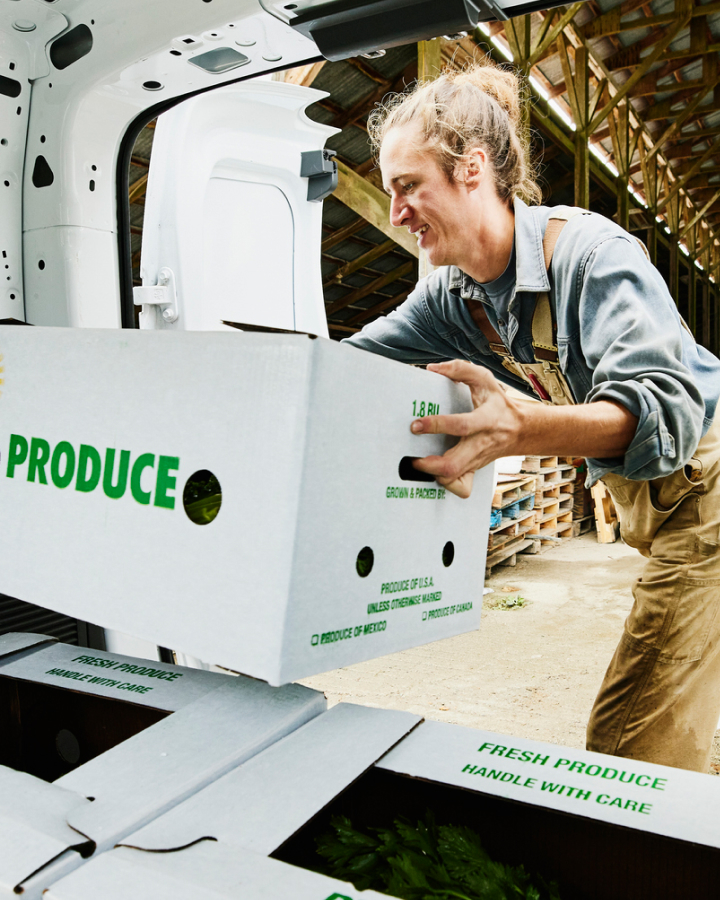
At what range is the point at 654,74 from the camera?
10547mm

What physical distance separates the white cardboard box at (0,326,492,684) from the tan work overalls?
77 centimetres

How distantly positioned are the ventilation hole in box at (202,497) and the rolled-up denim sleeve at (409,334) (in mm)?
1198

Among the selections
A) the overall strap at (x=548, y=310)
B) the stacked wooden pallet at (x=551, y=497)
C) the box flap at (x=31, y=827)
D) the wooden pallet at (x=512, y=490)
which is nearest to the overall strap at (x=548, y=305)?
the overall strap at (x=548, y=310)

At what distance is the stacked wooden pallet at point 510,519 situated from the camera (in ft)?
20.8

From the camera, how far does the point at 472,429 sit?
1074 millimetres

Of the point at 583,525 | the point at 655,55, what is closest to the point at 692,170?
the point at 655,55

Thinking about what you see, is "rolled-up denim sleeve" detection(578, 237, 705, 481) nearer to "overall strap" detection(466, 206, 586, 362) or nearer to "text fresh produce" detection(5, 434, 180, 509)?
"overall strap" detection(466, 206, 586, 362)

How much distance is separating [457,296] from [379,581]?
1.20 meters

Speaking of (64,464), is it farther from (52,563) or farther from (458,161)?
(458,161)

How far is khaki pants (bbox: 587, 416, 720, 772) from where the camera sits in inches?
69.1

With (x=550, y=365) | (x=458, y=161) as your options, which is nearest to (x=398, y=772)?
(x=550, y=365)

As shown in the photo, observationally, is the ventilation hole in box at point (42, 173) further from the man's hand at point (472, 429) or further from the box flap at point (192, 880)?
the box flap at point (192, 880)

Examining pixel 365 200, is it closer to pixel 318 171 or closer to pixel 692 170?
pixel 318 171

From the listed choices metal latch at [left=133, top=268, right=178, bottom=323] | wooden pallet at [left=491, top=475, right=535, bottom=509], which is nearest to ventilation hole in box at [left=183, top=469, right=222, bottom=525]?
metal latch at [left=133, top=268, right=178, bottom=323]
